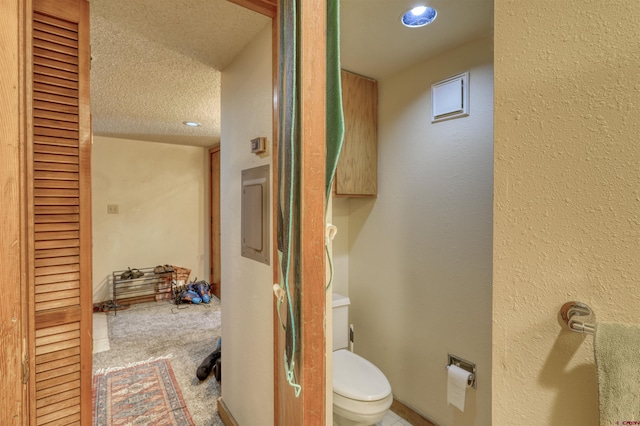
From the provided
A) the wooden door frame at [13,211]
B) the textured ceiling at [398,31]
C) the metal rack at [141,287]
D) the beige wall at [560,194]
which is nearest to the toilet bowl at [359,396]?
the beige wall at [560,194]

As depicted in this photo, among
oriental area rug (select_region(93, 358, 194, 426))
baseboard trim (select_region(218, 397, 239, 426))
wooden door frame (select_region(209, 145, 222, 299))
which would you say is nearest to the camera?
baseboard trim (select_region(218, 397, 239, 426))

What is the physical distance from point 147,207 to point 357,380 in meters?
3.79

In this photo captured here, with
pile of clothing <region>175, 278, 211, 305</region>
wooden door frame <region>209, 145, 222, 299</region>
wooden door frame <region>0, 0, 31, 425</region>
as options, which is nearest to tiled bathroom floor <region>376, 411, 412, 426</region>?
wooden door frame <region>0, 0, 31, 425</region>

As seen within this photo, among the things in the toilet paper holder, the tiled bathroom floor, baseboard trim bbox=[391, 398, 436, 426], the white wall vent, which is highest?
the white wall vent

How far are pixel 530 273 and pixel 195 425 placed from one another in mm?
2033

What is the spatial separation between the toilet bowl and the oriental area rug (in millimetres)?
979

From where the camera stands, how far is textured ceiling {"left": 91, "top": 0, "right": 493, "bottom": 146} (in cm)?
127

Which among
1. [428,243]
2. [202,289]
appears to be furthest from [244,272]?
[202,289]

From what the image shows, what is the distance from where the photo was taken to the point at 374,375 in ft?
5.37

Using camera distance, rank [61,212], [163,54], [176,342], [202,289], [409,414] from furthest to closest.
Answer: [202,289] < [176,342] < [409,414] < [163,54] < [61,212]

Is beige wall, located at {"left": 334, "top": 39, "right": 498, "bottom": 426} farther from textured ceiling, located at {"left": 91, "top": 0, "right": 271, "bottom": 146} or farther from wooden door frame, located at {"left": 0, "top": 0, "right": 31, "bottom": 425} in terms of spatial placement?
wooden door frame, located at {"left": 0, "top": 0, "right": 31, "bottom": 425}

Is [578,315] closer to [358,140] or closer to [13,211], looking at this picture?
[13,211]

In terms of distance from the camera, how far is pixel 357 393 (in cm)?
149

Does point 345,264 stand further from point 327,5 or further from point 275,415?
point 327,5
